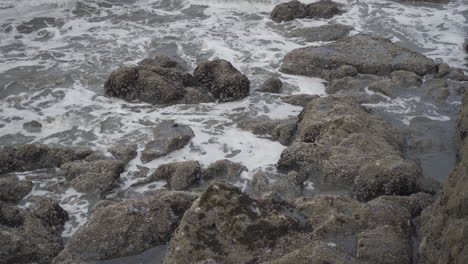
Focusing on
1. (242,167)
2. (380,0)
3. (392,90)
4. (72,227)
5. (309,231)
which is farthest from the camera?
(380,0)

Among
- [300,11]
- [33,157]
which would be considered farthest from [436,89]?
[33,157]

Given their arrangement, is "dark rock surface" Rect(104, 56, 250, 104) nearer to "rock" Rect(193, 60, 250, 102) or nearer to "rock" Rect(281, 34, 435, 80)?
"rock" Rect(193, 60, 250, 102)

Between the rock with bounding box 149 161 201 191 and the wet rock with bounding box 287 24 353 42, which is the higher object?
the wet rock with bounding box 287 24 353 42

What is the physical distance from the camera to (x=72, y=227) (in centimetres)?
696

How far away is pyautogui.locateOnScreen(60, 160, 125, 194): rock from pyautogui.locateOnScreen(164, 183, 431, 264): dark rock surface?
8.40 ft

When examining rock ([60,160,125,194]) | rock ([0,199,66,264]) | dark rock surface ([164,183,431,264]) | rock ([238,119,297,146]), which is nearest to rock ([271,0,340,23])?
rock ([238,119,297,146])

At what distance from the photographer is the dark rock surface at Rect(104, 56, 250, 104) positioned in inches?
423

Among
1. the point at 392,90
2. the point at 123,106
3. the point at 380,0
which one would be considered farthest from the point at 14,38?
the point at 380,0

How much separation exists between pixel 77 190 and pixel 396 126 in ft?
19.2

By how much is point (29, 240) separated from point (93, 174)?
1.81 m

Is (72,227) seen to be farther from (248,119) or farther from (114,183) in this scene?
(248,119)

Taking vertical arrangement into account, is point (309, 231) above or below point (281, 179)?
above

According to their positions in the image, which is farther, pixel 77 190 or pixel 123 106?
pixel 123 106

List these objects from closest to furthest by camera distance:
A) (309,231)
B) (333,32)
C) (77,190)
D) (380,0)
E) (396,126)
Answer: (309,231) < (77,190) < (396,126) < (333,32) < (380,0)
